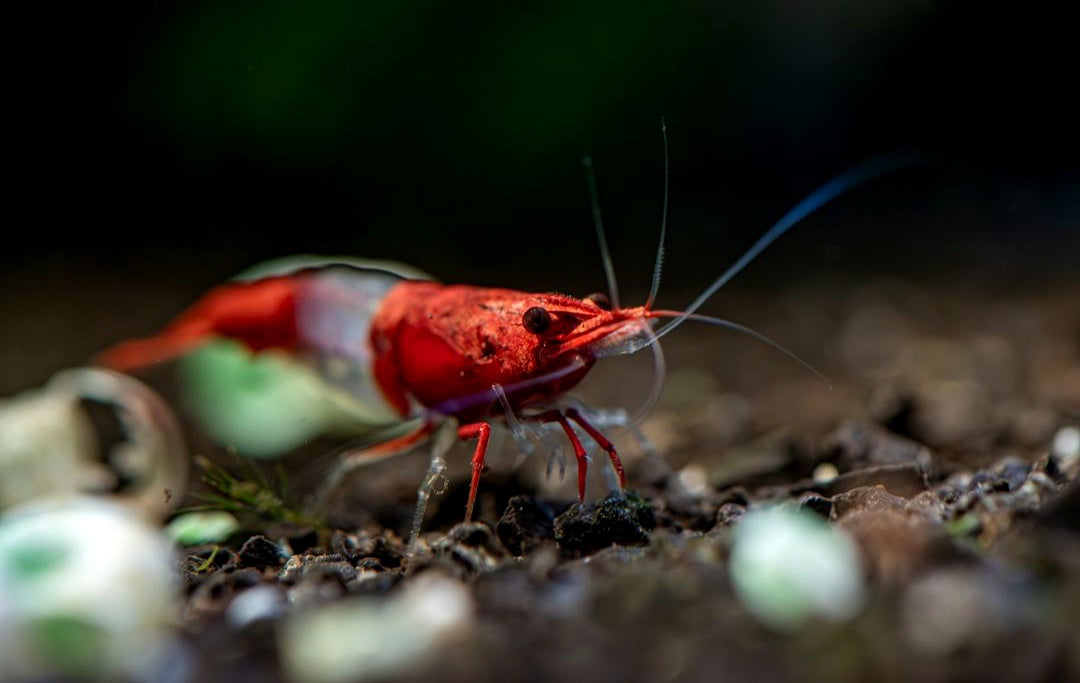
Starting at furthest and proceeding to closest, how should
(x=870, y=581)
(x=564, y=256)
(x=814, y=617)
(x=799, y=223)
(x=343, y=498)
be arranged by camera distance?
(x=799, y=223) → (x=564, y=256) → (x=343, y=498) → (x=870, y=581) → (x=814, y=617)

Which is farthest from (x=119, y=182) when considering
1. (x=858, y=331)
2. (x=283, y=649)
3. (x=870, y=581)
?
(x=870, y=581)

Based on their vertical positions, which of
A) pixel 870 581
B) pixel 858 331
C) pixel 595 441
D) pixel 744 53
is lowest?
pixel 858 331

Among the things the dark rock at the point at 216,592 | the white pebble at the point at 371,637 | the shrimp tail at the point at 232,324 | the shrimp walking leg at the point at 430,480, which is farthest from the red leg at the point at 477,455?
the shrimp tail at the point at 232,324

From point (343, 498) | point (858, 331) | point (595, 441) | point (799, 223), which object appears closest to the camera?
point (595, 441)

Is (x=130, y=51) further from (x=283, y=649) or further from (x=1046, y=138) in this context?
(x=1046, y=138)

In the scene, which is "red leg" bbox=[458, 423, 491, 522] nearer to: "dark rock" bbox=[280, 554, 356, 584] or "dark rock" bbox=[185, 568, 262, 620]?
"dark rock" bbox=[280, 554, 356, 584]

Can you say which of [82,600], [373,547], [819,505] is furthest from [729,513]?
[82,600]

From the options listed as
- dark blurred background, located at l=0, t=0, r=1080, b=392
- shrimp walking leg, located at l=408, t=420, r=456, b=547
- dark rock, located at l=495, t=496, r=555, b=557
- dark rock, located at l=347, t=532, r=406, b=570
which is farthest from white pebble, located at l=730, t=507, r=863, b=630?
dark blurred background, located at l=0, t=0, r=1080, b=392

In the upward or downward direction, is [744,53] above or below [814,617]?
above
